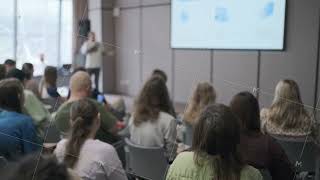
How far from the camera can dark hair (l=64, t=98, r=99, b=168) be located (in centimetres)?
A: 141

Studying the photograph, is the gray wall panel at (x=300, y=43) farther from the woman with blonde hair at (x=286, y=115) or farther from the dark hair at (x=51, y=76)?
the dark hair at (x=51, y=76)

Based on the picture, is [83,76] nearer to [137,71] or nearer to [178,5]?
[137,71]

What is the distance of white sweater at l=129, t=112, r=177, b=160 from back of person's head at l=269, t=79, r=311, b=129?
1.91 ft

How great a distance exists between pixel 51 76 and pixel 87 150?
0.33 m

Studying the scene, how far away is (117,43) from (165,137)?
0.74 metres

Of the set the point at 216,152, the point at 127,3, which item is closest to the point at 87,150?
the point at 216,152

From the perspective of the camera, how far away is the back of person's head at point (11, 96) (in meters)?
1.53

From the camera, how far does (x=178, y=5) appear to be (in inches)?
153

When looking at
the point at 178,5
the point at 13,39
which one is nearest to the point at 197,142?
the point at 13,39

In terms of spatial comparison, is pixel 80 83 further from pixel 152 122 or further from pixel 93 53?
pixel 152 122

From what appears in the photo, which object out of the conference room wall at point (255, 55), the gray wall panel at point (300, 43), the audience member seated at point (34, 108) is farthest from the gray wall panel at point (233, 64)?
the audience member seated at point (34, 108)

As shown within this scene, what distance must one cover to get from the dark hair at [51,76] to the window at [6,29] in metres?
0.16

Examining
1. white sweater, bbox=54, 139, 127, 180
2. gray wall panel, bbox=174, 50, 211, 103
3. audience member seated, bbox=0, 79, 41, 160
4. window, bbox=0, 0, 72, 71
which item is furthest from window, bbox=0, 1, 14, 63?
gray wall panel, bbox=174, 50, 211, 103

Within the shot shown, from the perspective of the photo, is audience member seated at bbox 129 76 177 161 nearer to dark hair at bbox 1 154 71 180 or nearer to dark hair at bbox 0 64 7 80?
dark hair at bbox 0 64 7 80
